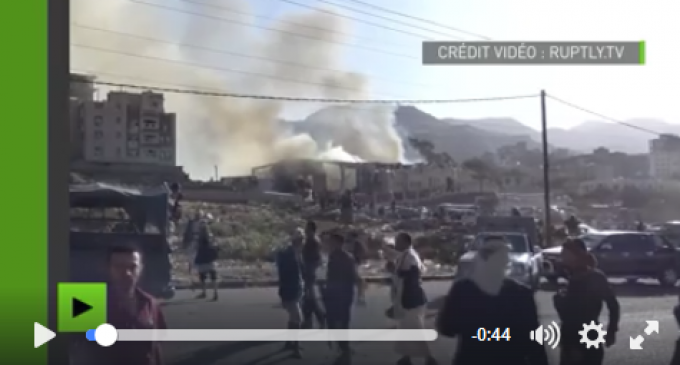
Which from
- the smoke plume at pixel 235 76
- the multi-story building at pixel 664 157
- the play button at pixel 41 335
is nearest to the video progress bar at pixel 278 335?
the play button at pixel 41 335

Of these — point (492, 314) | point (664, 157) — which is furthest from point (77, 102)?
point (664, 157)

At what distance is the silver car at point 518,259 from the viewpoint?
3664mm

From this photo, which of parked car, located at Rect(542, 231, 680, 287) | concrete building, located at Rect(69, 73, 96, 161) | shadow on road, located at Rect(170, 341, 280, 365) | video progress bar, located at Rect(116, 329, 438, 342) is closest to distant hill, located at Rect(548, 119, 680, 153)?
parked car, located at Rect(542, 231, 680, 287)

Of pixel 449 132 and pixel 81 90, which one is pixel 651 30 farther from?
pixel 81 90

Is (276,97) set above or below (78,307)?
above

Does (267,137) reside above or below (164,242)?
above

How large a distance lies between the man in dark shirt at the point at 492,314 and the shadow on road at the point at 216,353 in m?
0.85

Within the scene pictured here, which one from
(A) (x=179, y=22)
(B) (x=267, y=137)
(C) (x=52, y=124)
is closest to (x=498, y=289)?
(B) (x=267, y=137)

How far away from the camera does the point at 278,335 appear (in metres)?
3.71

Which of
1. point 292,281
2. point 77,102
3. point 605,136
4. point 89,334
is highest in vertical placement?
point 77,102

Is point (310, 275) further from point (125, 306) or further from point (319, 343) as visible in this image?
point (125, 306)

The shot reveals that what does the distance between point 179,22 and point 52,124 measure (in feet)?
2.39

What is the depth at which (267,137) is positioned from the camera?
12.1 ft

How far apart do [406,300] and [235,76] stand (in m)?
1.28
